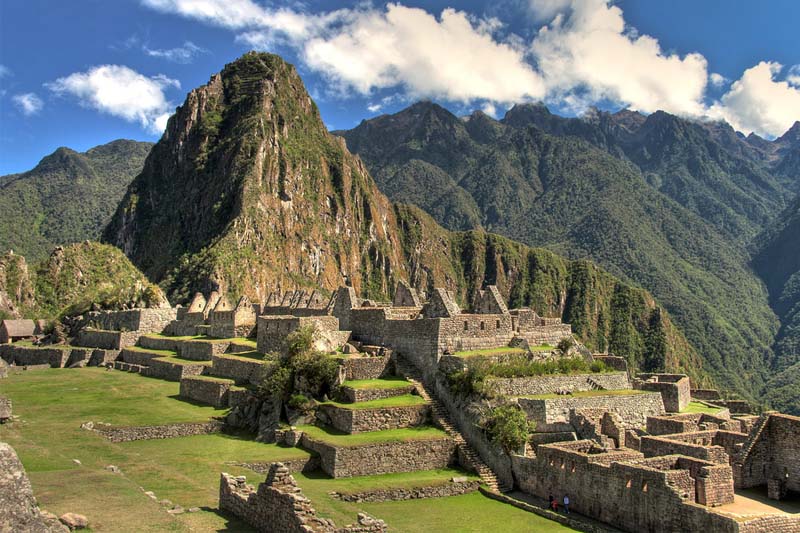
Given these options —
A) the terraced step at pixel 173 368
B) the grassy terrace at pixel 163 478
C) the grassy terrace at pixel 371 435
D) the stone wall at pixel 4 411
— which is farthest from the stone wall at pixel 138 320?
the grassy terrace at pixel 371 435

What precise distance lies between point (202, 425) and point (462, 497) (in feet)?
35.1

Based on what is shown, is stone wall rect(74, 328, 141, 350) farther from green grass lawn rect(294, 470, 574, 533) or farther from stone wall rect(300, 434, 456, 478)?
green grass lawn rect(294, 470, 574, 533)

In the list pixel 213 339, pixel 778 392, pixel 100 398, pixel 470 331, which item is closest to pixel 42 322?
pixel 213 339

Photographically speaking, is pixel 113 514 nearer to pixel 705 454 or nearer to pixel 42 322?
pixel 705 454

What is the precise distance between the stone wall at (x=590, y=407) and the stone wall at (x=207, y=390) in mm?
13510

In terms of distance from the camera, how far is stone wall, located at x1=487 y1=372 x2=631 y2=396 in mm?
26641

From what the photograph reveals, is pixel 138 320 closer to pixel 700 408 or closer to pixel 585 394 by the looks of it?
pixel 585 394

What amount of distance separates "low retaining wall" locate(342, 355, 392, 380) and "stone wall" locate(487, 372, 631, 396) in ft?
17.2

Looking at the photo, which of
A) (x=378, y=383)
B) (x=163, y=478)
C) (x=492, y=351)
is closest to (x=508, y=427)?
(x=492, y=351)

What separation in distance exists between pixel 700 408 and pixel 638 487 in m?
16.4

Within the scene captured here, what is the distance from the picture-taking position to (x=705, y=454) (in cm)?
2075

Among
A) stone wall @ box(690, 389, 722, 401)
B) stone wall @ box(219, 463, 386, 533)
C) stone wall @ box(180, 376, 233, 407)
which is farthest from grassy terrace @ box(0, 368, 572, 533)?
stone wall @ box(690, 389, 722, 401)

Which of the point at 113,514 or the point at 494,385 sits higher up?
the point at 494,385

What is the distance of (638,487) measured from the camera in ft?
63.7
